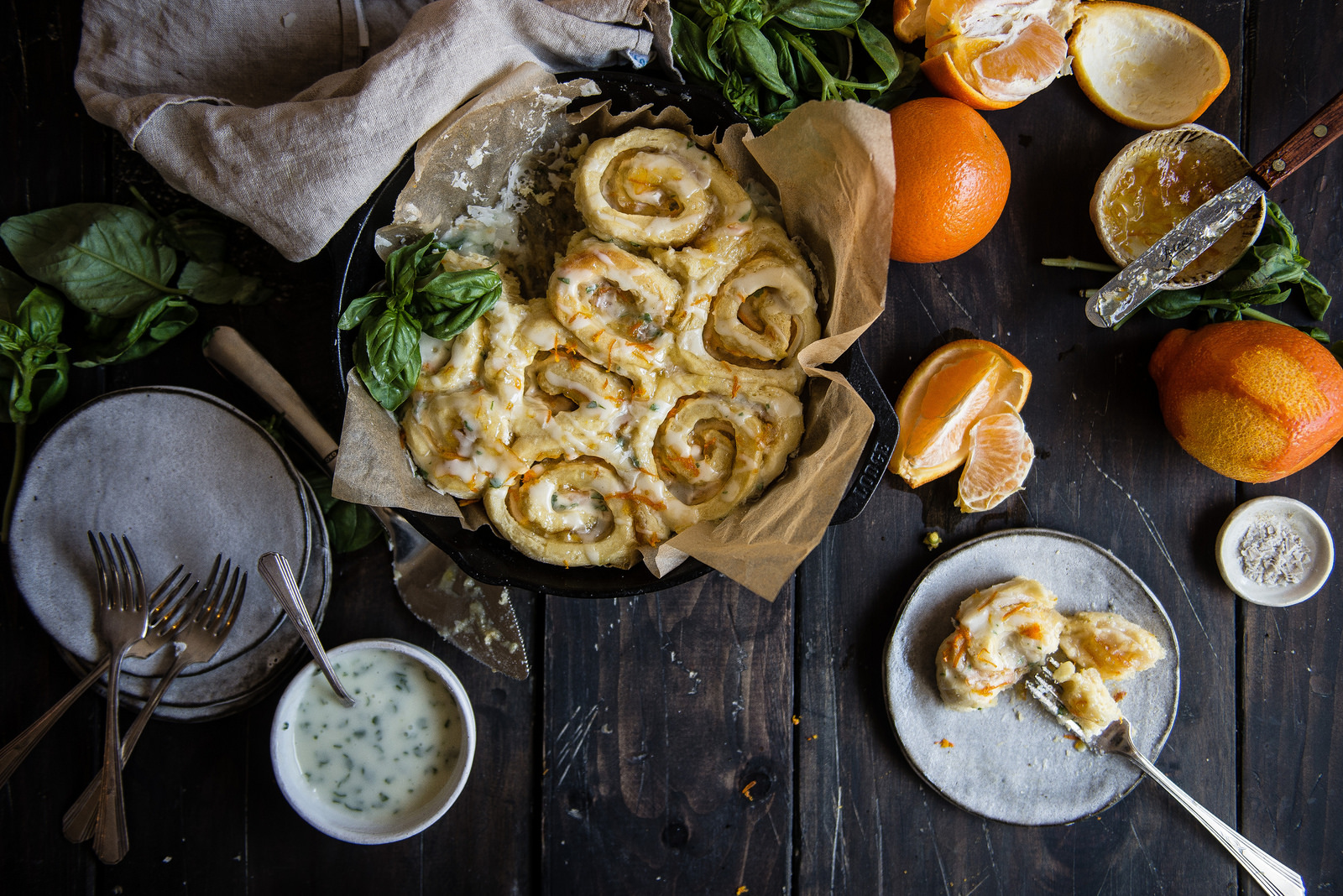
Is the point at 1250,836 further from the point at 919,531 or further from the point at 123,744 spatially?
the point at 123,744

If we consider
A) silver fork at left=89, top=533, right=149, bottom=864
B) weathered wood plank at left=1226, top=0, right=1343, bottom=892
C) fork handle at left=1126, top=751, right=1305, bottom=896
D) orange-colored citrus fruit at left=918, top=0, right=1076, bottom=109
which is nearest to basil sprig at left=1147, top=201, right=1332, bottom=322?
weathered wood plank at left=1226, top=0, right=1343, bottom=892

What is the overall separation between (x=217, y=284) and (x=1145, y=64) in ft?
A: 7.81

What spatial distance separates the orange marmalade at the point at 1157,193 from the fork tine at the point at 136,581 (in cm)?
250

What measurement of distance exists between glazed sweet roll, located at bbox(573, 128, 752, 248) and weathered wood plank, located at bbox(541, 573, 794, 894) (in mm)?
909

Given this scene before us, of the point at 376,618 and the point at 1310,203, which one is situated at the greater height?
the point at 1310,203

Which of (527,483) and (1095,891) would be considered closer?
(527,483)

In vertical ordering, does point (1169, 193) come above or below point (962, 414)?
above

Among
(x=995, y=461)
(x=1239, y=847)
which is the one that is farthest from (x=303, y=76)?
(x=1239, y=847)

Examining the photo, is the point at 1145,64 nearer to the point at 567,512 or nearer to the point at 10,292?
the point at 567,512

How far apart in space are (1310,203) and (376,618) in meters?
2.68

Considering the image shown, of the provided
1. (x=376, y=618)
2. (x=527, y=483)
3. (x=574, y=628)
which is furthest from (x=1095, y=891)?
(x=376, y=618)

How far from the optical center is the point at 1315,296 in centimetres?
203

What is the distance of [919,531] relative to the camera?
209 cm

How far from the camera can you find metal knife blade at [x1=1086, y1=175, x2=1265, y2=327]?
183cm
